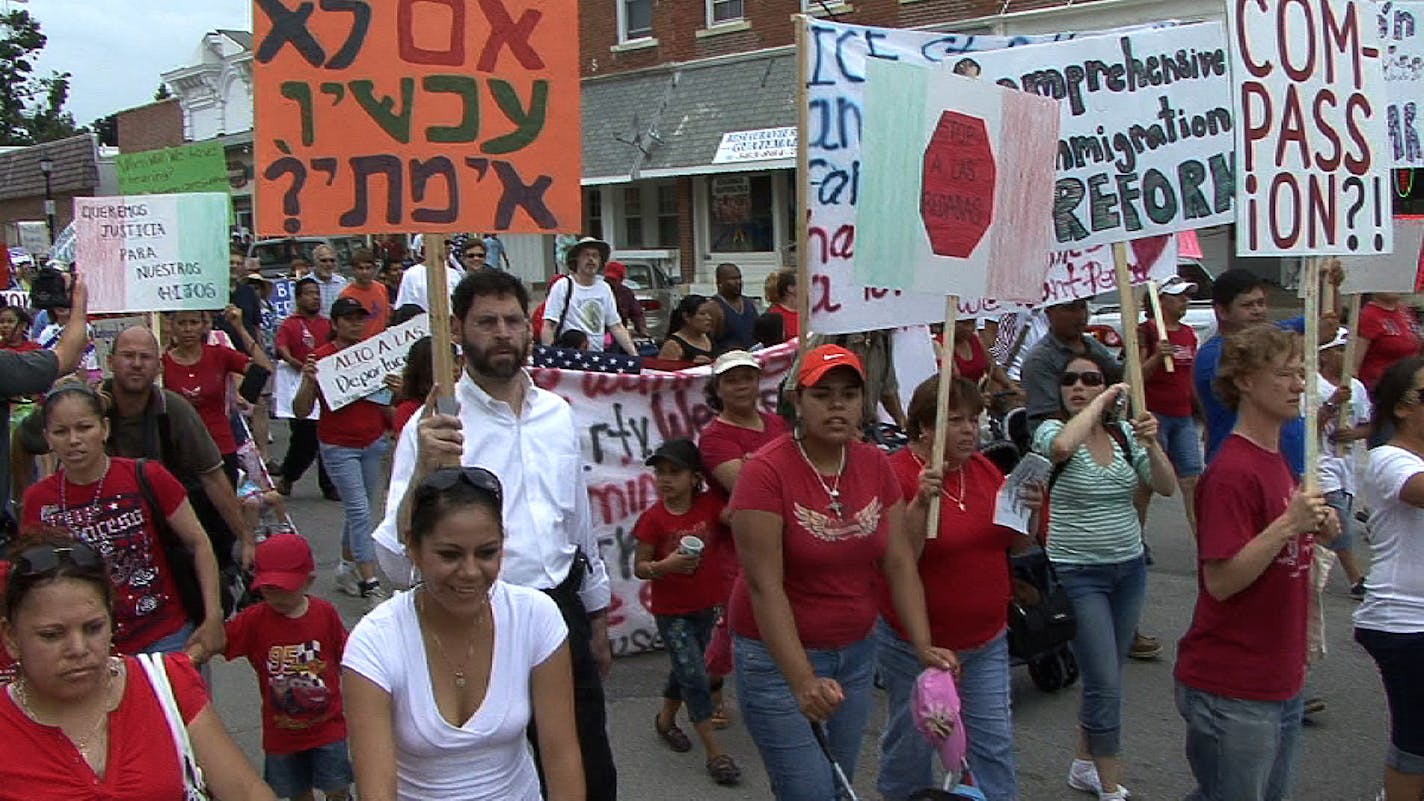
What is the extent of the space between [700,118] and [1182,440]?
19036mm

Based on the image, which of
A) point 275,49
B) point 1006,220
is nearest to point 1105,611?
point 1006,220

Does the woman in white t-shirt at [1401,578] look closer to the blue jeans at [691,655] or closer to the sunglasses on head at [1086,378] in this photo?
the sunglasses on head at [1086,378]

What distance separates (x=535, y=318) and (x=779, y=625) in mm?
7151

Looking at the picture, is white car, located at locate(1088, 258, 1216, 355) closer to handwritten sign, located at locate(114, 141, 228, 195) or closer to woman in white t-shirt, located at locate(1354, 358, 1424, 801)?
handwritten sign, located at locate(114, 141, 228, 195)

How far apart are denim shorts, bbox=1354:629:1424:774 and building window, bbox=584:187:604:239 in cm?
2578

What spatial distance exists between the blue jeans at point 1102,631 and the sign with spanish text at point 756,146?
60.7 ft

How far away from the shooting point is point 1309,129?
429 centimetres

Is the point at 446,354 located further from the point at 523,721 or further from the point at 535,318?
the point at 535,318

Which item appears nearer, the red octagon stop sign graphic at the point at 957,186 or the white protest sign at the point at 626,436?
the red octagon stop sign graphic at the point at 957,186

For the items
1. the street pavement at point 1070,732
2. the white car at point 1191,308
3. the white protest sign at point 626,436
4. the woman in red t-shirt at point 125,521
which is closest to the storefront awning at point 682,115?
the white car at point 1191,308

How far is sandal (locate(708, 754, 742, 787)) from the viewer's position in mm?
5172

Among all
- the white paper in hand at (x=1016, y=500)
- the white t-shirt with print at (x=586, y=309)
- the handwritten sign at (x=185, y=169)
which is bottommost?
the white paper in hand at (x=1016, y=500)

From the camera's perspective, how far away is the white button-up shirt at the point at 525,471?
12.0ft

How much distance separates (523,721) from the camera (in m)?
2.79
